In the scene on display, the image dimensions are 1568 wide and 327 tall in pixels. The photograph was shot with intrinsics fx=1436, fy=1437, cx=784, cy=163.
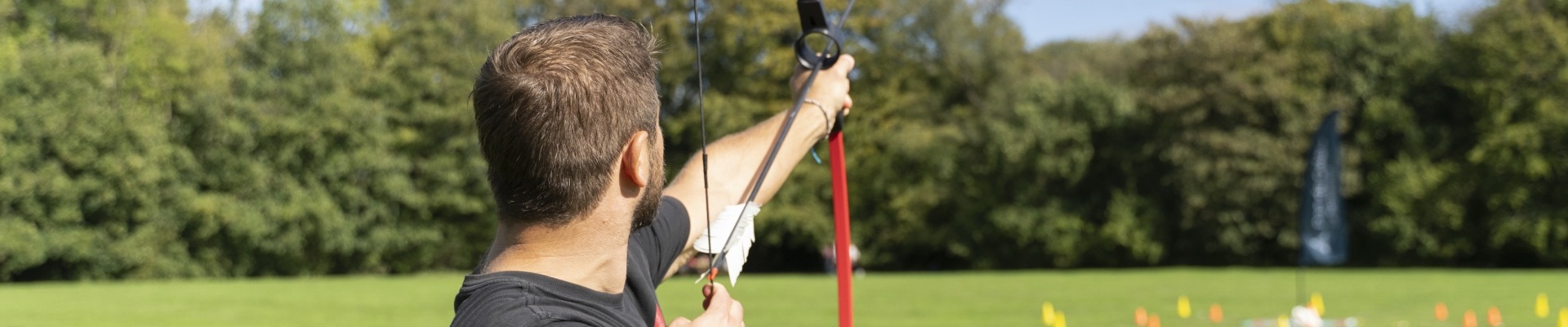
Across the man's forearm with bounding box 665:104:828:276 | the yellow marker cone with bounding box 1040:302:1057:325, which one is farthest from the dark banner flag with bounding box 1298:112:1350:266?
the man's forearm with bounding box 665:104:828:276

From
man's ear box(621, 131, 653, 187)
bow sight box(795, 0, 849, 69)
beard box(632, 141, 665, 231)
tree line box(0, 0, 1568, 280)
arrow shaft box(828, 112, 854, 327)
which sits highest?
bow sight box(795, 0, 849, 69)

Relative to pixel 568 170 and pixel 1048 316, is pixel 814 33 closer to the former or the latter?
pixel 568 170

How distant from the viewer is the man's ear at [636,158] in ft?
7.35

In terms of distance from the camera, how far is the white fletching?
9.07 feet

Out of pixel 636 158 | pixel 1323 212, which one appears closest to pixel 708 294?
pixel 636 158

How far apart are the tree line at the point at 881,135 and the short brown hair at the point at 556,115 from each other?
4083cm

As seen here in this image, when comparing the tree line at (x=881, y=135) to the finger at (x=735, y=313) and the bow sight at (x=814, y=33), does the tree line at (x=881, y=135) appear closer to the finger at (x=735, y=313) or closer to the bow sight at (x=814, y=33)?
the bow sight at (x=814, y=33)

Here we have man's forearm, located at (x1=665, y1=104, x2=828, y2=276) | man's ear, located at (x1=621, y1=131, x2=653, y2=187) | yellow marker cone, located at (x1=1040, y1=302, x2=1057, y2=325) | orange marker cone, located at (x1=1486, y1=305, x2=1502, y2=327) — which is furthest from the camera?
yellow marker cone, located at (x1=1040, y1=302, x2=1057, y2=325)

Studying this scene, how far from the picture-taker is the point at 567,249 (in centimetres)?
226

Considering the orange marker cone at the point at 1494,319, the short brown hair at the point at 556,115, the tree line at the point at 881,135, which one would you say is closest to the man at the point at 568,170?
the short brown hair at the point at 556,115

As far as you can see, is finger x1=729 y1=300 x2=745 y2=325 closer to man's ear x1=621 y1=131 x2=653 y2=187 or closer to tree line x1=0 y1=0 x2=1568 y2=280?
man's ear x1=621 y1=131 x2=653 y2=187

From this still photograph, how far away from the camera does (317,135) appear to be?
4475 centimetres

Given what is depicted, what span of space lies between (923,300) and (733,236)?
67.5 ft

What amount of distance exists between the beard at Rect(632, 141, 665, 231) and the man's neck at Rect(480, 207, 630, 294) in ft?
0.15
